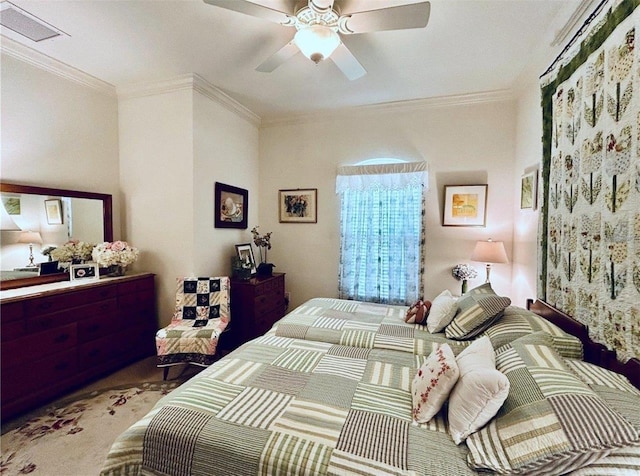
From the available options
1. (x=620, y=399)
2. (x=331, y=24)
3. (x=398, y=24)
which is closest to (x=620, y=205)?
(x=620, y=399)

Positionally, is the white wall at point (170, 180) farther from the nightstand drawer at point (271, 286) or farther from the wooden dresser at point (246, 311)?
the nightstand drawer at point (271, 286)

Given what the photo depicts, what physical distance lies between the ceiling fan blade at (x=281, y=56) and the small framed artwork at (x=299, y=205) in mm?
1817

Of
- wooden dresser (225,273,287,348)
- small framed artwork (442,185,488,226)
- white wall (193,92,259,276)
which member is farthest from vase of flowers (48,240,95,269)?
small framed artwork (442,185,488,226)

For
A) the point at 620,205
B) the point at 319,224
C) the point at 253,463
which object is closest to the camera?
the point at 253,463

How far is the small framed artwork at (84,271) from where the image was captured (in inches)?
105

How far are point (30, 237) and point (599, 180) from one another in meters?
4.02

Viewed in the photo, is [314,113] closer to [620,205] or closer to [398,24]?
[398,24]

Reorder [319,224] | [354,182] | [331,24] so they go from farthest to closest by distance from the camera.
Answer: [319,224], [354,182], [331,24]

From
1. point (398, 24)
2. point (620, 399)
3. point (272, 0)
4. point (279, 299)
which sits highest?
point (272, 0)

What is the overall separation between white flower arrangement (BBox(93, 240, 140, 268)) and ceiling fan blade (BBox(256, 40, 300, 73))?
7.12 ft

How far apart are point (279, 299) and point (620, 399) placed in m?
3.16

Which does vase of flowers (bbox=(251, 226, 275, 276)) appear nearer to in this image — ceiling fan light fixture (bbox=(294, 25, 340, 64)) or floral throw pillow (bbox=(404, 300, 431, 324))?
floral throw pillow (bbox=(404, 300, 431, 324))

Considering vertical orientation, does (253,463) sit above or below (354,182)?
below

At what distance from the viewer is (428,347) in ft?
6.19
